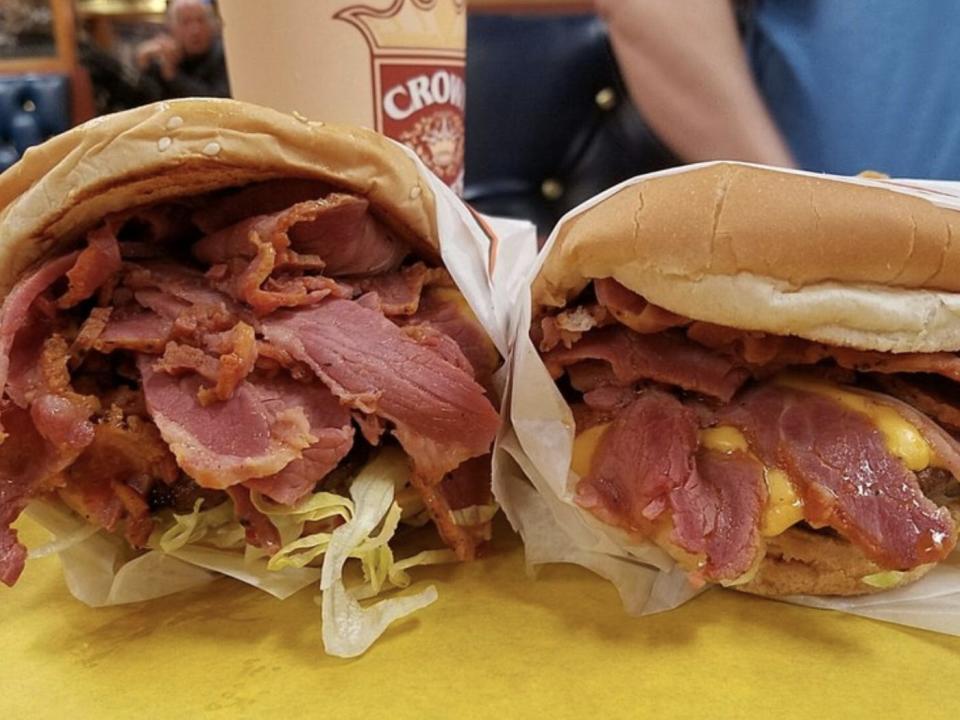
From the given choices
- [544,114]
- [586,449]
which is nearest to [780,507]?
[586,449]

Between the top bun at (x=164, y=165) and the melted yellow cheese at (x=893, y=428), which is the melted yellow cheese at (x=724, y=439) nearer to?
the melted yellow cheese at (x=893, y=428)

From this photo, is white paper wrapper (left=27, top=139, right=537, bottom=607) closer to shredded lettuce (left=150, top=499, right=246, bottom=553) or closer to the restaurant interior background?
shredded lettuce (left=150, top=499, right=246, bottom=553)

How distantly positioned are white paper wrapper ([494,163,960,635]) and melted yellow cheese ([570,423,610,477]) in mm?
12

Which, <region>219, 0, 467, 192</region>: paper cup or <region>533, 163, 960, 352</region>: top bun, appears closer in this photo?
<region>533, 163, 960, 352</region>: top bun

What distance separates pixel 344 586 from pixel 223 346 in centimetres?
37

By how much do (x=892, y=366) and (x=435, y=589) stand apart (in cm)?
65

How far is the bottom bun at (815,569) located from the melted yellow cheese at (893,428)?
132 millimetres

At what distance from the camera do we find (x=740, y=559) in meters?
0.99

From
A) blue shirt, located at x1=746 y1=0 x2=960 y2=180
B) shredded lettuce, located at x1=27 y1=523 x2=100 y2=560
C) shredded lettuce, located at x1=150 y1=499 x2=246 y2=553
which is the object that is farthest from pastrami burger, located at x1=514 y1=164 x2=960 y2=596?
blue shirt, located at x1=746 y1=0 x2=960 y2=180

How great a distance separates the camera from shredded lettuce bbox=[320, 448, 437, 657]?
103 centimetres

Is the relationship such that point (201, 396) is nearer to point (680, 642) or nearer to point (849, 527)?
point (680, 642)

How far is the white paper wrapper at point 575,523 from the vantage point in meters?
1.08

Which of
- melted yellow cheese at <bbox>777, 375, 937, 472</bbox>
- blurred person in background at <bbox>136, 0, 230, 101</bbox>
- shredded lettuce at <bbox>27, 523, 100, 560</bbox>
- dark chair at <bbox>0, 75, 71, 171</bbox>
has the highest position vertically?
melted yellow cheese at <bbox>777, 375, 937, 472</bbox>

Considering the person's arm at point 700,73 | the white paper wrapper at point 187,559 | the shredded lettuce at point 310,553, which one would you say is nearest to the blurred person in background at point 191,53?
the person's arm at point 700,73
